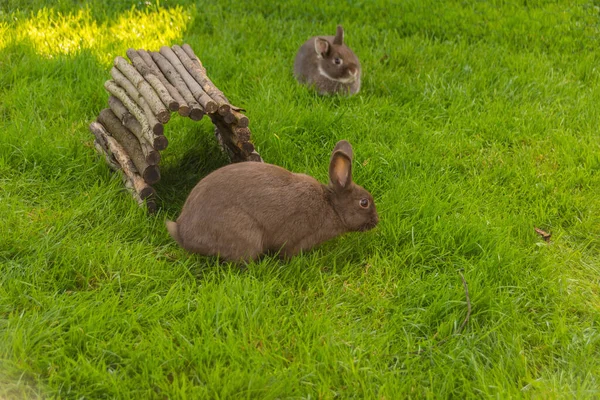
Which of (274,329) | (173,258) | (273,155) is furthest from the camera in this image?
(273,155)

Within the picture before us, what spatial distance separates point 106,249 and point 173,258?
0.42m

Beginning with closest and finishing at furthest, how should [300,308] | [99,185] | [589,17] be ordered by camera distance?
[300,308], [99,185], [589,17]

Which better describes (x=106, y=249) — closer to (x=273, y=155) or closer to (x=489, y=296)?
(x=273, y=155)

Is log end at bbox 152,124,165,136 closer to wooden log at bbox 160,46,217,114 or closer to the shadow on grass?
wooden log at bbox 160,46,217,114

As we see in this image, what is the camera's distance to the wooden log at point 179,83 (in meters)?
4.32

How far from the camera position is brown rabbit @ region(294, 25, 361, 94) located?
6.27m

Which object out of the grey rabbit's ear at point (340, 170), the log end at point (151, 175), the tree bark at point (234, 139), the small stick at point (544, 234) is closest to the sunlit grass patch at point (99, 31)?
the tree bark at point (234, 139)

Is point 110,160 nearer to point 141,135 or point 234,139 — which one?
point 141,135

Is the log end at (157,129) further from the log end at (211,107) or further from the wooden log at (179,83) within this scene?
the log end at (211,107)

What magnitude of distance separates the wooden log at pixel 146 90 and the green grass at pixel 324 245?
0.65 meters

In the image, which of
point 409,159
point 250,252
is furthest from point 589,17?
point 250,252

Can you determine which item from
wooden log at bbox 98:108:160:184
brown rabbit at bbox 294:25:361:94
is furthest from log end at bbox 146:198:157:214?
brown rabbit at bbox 294:25:361:94

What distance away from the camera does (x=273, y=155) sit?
204 inches

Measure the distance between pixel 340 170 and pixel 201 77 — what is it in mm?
1343
